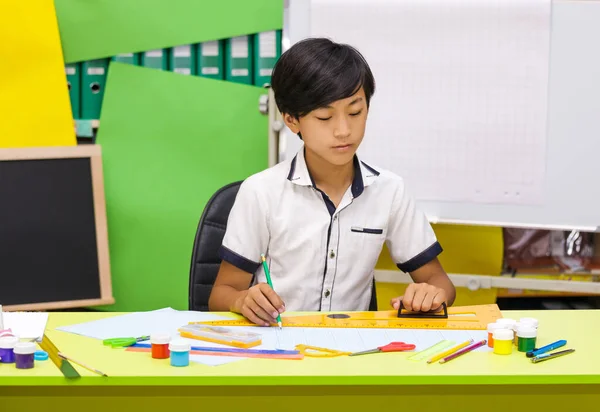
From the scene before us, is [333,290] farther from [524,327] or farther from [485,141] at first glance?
[485,141]

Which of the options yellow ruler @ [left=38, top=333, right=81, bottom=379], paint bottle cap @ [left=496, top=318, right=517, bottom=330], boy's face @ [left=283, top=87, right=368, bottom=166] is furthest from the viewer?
boy's face @ [left=283, top=87, right=368, bottom=166]

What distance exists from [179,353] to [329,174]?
820 mm

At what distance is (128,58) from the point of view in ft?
10.4

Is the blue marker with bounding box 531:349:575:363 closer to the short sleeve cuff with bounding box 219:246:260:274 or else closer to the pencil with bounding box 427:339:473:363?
the pencil with bounding box 427:339:473:363

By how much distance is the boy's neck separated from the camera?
6.57 feet

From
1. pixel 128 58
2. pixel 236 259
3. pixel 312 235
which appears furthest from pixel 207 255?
pixel 128 58

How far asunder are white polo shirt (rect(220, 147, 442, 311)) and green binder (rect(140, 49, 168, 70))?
49.6 inches

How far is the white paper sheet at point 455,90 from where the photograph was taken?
267cm

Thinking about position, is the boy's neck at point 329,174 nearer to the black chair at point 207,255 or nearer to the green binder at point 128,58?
the black chair at point 207,255

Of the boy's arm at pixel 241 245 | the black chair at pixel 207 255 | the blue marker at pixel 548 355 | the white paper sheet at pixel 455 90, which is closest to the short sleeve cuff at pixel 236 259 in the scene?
the boy's arm at pixel 241 245

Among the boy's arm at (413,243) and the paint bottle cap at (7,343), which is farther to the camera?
the boy's arm at (413,243)

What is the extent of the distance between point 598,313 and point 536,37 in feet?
3.94

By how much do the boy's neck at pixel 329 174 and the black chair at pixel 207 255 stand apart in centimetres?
25

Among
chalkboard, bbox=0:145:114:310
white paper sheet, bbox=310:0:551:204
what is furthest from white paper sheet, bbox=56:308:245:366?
chalkboard, bbox=0:145:114:310
